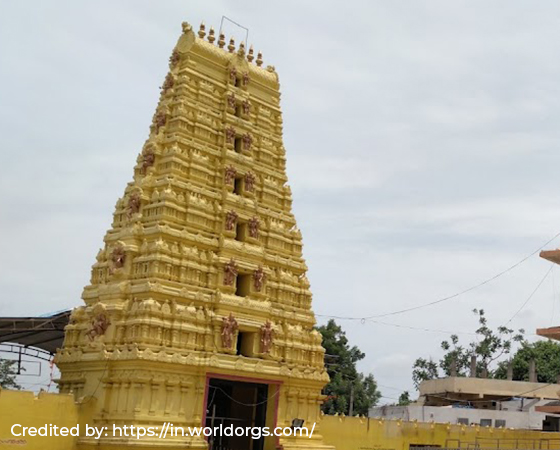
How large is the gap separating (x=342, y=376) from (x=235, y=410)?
33490 millimetres

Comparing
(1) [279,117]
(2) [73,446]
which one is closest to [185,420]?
(2) [73,446]

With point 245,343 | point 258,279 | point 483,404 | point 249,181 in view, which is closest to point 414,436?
point 245,343

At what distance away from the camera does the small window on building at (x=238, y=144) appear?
95.3ft

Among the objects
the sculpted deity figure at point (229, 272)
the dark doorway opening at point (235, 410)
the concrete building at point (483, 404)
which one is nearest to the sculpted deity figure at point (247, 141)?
the sculpted deity figure at point (229, 272)

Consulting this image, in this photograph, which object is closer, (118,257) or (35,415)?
(35,415)

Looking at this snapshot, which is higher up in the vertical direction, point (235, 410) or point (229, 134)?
point (229, 134)

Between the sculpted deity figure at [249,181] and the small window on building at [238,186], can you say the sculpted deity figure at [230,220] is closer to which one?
the small window on building at [238,186]

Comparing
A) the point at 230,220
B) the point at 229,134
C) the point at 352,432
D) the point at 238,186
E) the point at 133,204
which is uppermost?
the point at 229,134

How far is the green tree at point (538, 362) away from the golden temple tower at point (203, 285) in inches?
1867

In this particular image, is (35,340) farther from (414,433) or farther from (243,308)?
(414,433)

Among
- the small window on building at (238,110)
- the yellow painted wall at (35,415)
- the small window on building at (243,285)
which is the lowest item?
the yellow painted wall at (35,415)

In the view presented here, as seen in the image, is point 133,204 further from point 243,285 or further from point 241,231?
point 243,285

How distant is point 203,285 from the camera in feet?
84.6

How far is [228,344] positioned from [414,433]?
1299 centimetres
